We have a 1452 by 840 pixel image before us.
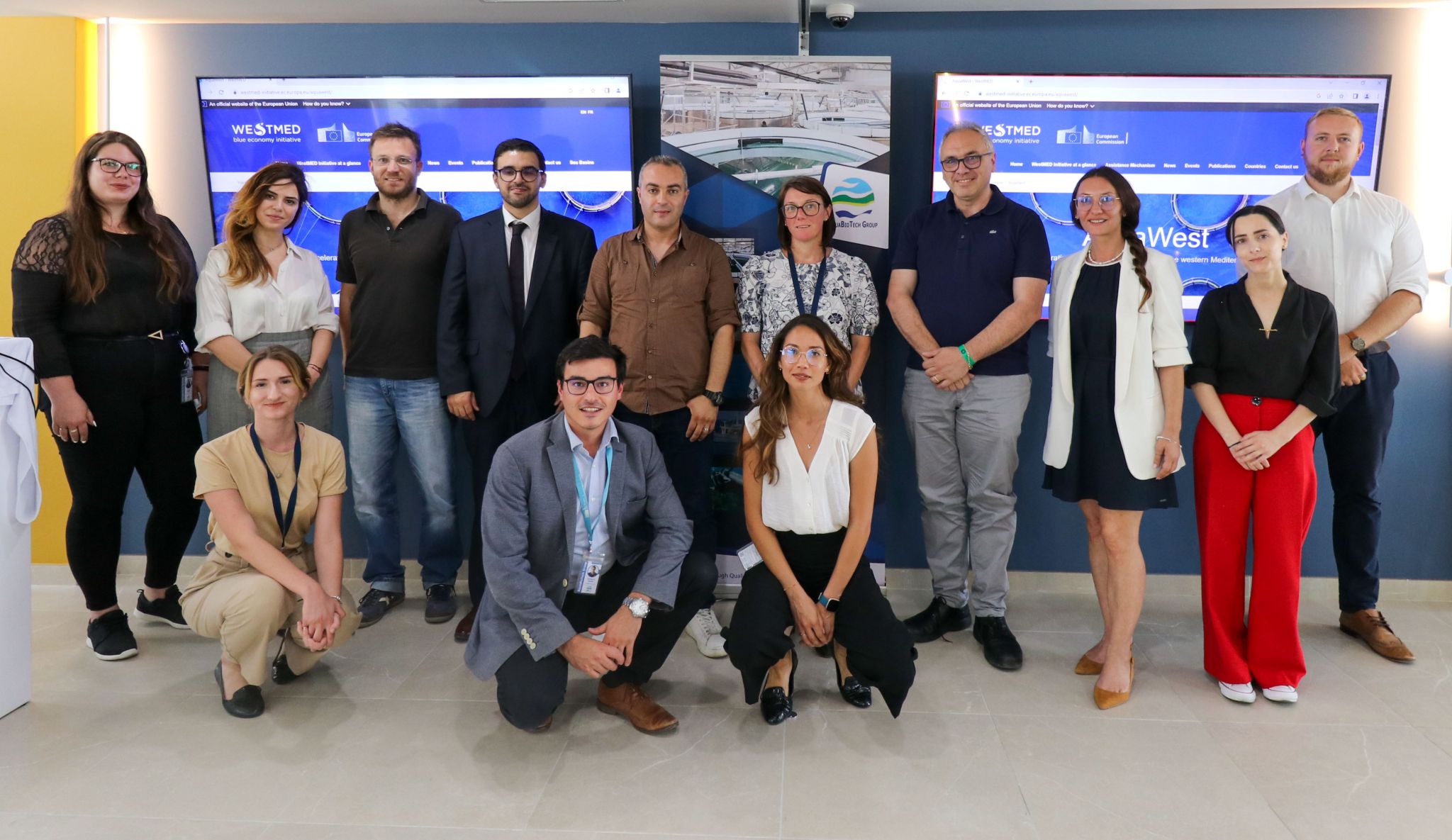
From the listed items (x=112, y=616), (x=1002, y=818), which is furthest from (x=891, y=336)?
(x=112, y=616)

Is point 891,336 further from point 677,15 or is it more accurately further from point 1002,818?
point 1002,818

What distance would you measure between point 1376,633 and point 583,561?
287cm

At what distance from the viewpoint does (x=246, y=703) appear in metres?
2.78

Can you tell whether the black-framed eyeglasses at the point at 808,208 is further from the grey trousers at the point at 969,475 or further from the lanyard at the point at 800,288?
the grey trousers at the point at 969,475

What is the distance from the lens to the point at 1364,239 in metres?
3.29

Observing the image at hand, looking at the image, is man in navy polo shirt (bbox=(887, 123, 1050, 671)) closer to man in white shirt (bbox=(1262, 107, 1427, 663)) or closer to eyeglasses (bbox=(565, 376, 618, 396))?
man in white shirt (bbox=(1262, 107, 1427, 663))

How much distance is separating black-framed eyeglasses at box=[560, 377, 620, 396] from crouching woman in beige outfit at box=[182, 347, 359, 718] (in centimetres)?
92

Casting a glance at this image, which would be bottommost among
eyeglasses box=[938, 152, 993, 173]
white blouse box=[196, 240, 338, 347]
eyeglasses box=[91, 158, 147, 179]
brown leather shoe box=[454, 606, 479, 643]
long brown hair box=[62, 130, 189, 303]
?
brown leather shoe box=[454, 606, 479, 643]

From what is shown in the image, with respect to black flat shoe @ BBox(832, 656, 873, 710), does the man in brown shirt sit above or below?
above

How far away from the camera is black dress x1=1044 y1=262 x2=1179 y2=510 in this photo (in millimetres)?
2893

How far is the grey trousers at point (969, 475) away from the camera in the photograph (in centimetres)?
333

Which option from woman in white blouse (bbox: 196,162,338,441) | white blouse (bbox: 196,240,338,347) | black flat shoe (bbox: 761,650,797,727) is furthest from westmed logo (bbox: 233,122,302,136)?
black flat shoe (bbox: 761,650,797,727)

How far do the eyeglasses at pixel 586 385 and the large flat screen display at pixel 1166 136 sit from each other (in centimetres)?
192

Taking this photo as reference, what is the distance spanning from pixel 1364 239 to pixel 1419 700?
1553 mm
